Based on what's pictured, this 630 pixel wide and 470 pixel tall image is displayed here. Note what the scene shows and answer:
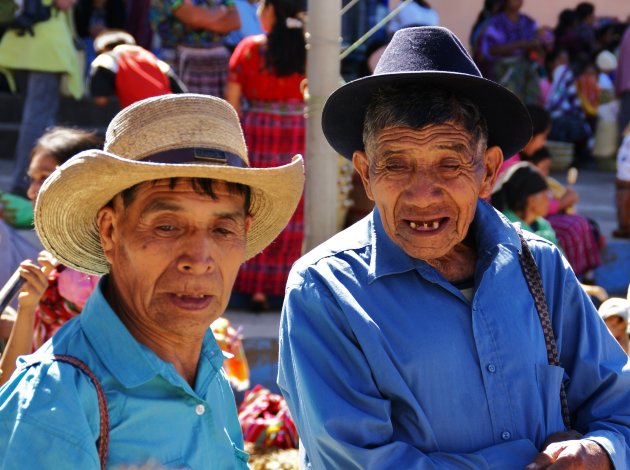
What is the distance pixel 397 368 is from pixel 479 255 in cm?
44

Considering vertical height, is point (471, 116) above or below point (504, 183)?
above

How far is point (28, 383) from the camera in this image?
228cm

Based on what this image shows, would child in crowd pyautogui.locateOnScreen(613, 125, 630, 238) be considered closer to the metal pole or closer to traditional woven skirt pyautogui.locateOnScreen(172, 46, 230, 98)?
traditional woven skirt pyautogui.locateOnScreen(172, 46, 230, 98)

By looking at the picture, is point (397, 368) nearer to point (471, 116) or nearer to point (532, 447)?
point (532, 447)

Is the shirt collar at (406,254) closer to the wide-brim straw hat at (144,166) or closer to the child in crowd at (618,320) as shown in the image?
the wide-brim straw hat at (144,166)

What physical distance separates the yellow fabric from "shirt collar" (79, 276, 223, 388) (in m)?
7.28

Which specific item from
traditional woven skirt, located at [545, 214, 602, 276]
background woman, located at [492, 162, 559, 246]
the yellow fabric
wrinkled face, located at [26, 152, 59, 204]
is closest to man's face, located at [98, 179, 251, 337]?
wrinkled face, located at [26, 152, 59, 204]

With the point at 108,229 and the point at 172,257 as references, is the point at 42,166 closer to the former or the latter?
the point at 108,229

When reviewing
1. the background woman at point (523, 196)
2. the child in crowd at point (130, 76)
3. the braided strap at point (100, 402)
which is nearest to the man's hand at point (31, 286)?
the braided strap at point (100, 402)

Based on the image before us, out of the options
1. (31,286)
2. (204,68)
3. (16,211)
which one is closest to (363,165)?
(31,286)

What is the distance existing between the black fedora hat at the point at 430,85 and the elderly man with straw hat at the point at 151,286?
397mm

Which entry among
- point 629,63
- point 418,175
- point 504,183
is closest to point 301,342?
point 418,175

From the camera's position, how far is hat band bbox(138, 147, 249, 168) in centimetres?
255

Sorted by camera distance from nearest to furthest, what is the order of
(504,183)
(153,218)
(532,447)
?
(153,218)
(532,447)
(504,183)
